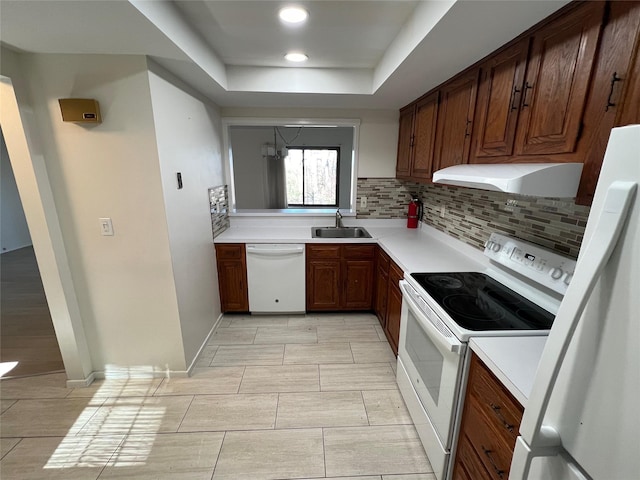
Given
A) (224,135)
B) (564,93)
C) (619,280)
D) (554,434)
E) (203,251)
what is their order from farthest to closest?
(224,135)
(203,251)
(564,93)
(554,434)
(619,280)

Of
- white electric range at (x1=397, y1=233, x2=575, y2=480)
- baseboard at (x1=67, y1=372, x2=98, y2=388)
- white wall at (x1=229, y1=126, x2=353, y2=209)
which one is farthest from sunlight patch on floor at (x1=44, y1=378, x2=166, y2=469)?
white wall at (x1=229, y1=126, x2=353, y2=209)

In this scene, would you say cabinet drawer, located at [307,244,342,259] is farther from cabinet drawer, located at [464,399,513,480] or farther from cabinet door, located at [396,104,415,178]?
cabinet drawer, located at [464,399,513,480]

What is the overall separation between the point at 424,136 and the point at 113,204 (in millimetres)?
2439

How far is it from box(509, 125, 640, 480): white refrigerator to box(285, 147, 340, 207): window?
575cm

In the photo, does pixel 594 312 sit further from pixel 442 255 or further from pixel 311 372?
pixel 311 372

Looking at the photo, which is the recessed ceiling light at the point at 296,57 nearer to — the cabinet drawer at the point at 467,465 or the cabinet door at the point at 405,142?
the cabinet door at the point at 405,142

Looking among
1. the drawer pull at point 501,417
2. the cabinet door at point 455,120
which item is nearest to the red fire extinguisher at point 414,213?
the cabinet door at point 455,120

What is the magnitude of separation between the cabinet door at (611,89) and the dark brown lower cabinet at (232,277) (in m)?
2.57

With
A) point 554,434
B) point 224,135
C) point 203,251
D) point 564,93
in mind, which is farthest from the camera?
point 224,135

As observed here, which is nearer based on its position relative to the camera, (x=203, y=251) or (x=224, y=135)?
(x=203, y=251)

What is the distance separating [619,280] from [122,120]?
2262mm

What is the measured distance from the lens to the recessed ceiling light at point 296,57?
7.11ft

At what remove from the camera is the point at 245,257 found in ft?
9.52

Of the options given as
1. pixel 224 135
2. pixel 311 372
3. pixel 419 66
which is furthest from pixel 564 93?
pixel 224 135
